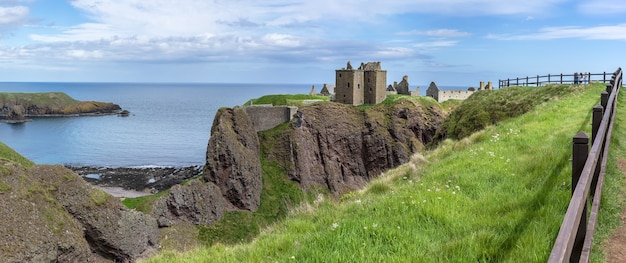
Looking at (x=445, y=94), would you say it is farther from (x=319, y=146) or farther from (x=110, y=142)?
(x=110, y=142)

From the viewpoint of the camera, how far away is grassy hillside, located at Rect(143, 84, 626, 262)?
7531 millimetres

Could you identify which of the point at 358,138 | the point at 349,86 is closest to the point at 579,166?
the point at 358,138

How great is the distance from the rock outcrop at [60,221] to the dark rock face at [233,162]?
79.8 feet

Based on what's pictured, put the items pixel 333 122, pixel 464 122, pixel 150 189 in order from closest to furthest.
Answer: pixel 464 122 → pixel 150 189 → pixel 333 122

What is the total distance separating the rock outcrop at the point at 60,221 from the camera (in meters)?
24.0

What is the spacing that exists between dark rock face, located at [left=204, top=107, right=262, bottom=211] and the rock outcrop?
2433 centimetres

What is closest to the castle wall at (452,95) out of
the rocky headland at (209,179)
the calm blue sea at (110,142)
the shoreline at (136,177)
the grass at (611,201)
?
the rocky headland at (209,179)

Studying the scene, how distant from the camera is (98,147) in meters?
135

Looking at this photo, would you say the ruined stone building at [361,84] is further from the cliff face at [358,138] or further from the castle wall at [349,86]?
the cliff face at [358,138]

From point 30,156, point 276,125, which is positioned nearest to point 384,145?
point 276,125

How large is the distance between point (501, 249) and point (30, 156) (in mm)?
137189

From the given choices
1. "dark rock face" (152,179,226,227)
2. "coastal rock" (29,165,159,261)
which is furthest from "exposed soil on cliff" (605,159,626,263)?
"dark rock face" (152,179,226,227)

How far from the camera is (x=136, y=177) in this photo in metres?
93.4

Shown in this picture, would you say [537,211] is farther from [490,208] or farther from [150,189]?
[150,189]
